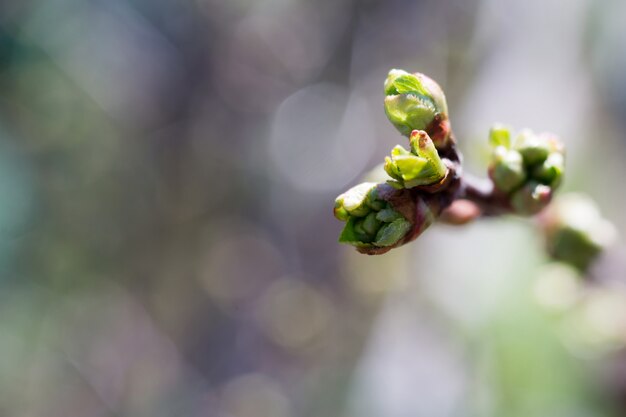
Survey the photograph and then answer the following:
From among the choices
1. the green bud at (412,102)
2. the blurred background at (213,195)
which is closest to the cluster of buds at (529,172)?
the green bud at (412,102)

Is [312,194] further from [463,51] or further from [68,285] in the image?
[68,285]

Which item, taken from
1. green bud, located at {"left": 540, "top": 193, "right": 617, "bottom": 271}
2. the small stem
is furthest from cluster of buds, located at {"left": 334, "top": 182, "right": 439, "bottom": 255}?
green bud, located at {"left": 540, "top": 193, "right": 617, "bottom": 271}

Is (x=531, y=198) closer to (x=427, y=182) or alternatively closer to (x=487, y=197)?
(x=487, y=197)

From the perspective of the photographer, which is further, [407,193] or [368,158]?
[368,158]

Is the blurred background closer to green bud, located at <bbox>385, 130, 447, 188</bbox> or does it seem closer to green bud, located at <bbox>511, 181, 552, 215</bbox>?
green bud, located at <bbox>511, 181, 552, 215</bbox>

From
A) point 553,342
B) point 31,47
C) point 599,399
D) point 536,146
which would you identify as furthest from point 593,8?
point 31,47

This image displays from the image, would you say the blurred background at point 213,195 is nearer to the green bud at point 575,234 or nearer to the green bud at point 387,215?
the green bud at point 575,234

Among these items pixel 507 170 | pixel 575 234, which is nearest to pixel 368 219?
pixel 507 170
